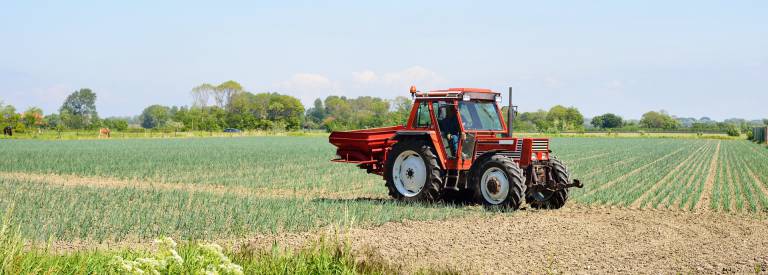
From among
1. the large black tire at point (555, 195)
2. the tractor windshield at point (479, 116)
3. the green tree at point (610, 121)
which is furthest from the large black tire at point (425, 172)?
the green tree at point (610, 121)

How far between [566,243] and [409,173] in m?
4.14

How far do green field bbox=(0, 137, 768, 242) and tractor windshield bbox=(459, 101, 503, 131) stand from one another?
1.47 meters

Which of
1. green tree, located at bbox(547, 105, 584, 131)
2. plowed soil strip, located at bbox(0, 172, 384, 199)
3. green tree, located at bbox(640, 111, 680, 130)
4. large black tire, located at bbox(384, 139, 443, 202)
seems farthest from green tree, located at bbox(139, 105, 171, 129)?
large black tire, located at bbox(384, 139, 443, 202)

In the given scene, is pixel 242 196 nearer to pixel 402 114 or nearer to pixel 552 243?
pixel 552 243

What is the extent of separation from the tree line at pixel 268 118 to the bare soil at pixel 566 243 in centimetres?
5845

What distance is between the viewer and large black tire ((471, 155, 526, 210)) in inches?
444

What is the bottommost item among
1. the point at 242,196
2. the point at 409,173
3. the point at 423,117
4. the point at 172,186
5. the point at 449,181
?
the point at 172,186

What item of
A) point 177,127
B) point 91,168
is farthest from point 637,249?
point 177,127

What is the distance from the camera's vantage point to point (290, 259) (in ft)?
23.3

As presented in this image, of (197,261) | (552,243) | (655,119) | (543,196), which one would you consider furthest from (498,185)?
(655,119)

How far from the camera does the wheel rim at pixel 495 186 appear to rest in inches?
456

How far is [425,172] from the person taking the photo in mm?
12453

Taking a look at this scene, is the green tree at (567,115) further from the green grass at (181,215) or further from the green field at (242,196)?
the green grass at (181,215)

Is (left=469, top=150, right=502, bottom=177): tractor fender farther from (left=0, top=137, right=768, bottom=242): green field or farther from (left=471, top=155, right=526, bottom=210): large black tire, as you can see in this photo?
(left=0, top=137, right=768, bottom=242): green field
